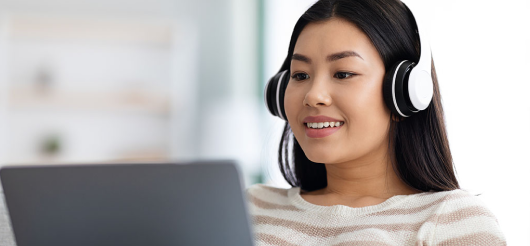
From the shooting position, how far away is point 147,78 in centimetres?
418

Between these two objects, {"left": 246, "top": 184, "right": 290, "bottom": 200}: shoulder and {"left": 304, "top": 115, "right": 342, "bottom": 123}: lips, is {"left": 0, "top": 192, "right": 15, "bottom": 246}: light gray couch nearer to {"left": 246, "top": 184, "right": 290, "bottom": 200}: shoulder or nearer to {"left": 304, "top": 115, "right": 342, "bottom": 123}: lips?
{"left": 246, "top": 184, "right": 290, "bottom": 200}: shoulder

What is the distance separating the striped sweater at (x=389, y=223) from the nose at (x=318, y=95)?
0.22 m

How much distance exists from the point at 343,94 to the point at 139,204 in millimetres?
499

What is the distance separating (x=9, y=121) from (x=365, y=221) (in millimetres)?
3488

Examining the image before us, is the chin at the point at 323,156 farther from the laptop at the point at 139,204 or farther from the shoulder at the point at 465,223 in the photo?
the laptop at the point at 139,204

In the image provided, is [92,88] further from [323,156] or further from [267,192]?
[323,156]

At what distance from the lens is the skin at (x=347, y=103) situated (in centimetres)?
110

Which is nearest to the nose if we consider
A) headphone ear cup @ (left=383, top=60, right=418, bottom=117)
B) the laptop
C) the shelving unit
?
headphone ear cup @ (left=383, top=60, right=418, bottom=117)

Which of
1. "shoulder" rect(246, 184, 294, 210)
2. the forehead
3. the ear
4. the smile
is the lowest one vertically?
"shoulder" rect(246, 184, 294, 210)

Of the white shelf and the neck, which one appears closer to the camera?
the neck

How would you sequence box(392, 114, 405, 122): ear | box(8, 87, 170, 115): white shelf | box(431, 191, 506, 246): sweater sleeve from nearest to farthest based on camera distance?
box(431, 191, 506, 246): sweater sleeve < box(392, 114, 405, 122): ear < box(8, 87, 170, 115): white shelf

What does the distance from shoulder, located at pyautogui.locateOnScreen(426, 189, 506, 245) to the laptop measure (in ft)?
1.34

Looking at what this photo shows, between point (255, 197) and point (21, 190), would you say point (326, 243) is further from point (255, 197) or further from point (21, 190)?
point (21, 190)

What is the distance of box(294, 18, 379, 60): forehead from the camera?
1.12m
